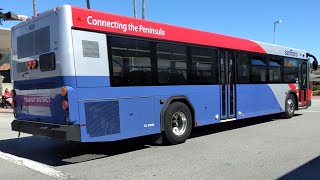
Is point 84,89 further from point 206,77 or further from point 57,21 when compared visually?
point 206,77

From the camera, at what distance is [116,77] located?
28.1 feet

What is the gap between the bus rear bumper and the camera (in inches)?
302

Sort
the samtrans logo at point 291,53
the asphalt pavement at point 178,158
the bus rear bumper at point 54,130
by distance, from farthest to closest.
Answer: the samtrans logo at point 291,53 → the bus rear bumper at point 54,130 → the asphalt pavement at point 178,158

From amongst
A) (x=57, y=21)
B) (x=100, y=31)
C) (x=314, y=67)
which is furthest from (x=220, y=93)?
(x=314, y=67)

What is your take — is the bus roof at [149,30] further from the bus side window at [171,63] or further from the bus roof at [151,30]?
the bus side window at [171,63]

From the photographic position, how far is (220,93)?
11.8 metres

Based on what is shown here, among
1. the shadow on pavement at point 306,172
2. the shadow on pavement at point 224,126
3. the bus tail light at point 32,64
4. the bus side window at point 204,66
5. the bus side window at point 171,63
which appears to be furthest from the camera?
the shadow on pavement at point 224,126

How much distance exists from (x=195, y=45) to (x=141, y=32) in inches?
84.6

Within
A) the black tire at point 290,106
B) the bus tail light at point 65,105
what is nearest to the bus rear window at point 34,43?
the bus tail light at point 65,105

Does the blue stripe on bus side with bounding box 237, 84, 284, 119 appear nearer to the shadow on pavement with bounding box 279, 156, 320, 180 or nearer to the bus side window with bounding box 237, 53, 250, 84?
the bus side window with bounding box 237, 53, 250, 84

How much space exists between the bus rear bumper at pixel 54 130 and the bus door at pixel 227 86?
5.37 metres

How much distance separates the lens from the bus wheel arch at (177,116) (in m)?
9.71

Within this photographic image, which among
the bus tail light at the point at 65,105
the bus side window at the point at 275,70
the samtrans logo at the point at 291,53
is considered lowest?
the bus tail light at the point at 65,105

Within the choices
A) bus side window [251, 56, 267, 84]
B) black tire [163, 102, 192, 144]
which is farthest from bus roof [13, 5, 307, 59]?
black tire [163, 102, 192, 144]
